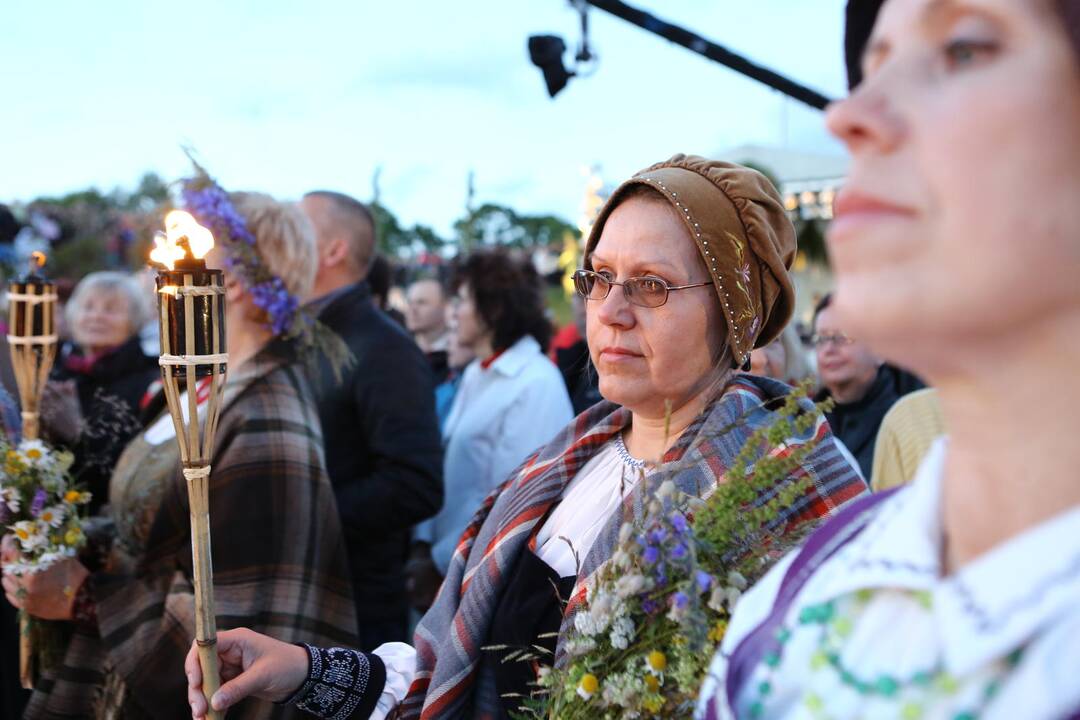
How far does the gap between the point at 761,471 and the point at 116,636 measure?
2.37 meters

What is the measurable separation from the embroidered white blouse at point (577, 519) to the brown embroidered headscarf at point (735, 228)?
36 cm

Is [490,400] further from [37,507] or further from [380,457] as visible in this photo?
[37,507]

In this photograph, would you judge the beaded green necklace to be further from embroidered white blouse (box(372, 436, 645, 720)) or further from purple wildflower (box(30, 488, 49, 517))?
purple wildflower (box(30, 488, 49, 517))

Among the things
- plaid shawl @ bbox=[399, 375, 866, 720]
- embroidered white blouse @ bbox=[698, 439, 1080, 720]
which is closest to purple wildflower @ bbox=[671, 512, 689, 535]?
plaid shawl @ bbox=[399, 375, 866, 720]

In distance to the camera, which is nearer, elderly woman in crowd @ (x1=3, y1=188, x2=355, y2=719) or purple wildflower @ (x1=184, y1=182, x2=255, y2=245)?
elderly woman in crowd @ (x1=3, y1=188, x2=355, y2=719)

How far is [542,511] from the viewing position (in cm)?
202

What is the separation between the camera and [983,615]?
728mm

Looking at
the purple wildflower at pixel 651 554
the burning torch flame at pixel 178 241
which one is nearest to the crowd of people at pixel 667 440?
the purple wildflower at pixel 651 554

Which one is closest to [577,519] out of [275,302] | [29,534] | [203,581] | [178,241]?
[203,581]

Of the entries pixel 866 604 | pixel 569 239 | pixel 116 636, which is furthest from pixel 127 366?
pixel 569 239

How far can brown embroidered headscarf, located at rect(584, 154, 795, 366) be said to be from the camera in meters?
1.95

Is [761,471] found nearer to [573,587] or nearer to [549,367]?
[573,587]

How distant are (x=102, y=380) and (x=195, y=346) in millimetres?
3585

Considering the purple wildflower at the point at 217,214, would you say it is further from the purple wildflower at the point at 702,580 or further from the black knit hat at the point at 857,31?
the black knit hat at the point at 857,31
